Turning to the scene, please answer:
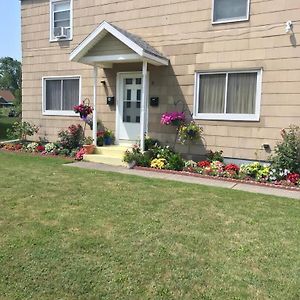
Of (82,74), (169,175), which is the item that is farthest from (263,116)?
(82,74)

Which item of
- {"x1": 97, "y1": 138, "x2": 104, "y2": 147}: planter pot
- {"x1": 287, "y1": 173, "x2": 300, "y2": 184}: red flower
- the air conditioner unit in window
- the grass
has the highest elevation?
the air conditioner unit in window

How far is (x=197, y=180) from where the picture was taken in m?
8.38

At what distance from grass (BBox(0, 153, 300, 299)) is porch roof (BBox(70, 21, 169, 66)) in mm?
4354

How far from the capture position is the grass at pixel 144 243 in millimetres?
3357

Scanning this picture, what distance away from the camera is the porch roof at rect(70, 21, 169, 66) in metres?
9.56

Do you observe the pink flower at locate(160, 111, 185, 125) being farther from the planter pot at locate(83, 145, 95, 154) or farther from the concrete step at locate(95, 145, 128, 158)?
the planter pot at locate(83, 145, 95, 154)

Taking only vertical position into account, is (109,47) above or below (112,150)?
above

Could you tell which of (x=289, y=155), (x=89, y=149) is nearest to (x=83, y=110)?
(x=89, y=149)

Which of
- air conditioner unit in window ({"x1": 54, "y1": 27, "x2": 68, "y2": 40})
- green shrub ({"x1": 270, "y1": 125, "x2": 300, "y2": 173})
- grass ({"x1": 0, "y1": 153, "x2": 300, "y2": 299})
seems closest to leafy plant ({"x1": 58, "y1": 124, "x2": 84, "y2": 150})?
air conditioner unit in window ({"x1": 54, "y1": 27, "x2": 68, "y2": 40})

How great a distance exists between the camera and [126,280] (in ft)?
11.3

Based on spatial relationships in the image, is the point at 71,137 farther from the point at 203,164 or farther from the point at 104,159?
the point at 203,164

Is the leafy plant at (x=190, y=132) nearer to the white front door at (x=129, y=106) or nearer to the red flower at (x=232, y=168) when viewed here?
the red flower at (x=232, y=168)

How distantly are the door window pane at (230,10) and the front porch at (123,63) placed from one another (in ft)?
6.35

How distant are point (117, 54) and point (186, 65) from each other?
2.04 metres
